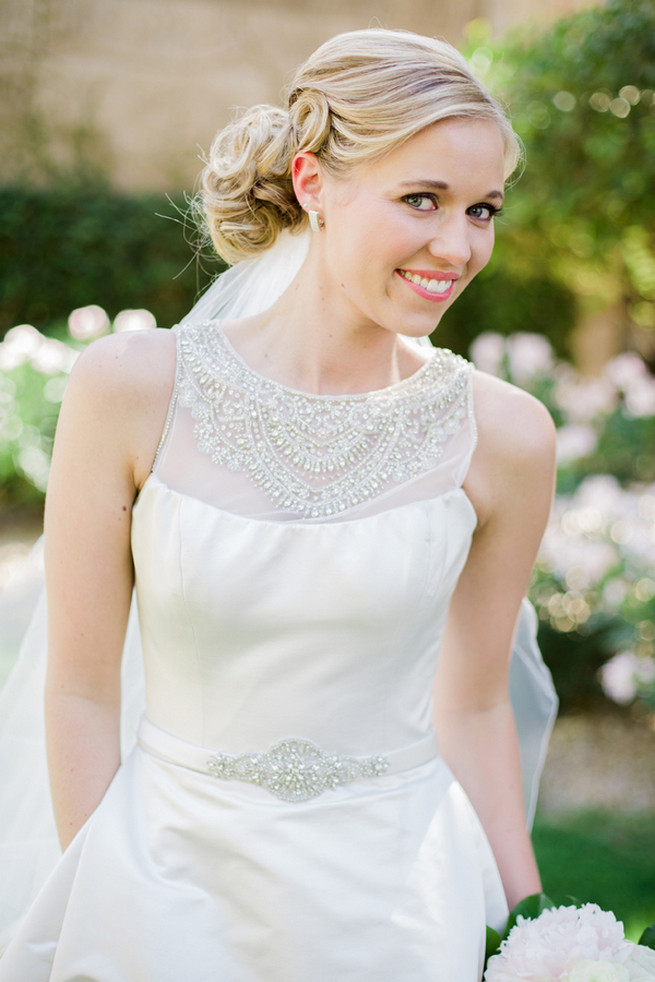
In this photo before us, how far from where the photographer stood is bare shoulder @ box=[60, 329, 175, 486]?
64.7 inches

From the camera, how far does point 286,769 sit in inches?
65.0

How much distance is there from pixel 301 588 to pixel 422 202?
2.32 ft

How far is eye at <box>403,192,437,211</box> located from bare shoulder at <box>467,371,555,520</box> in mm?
442

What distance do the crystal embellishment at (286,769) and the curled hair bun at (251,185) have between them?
1.08m

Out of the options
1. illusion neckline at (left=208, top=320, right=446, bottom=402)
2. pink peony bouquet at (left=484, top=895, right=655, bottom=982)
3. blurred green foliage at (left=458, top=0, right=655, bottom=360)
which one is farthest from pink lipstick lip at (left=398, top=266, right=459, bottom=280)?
blurred green foliage at (left=458, top=0, right=655, bottom=360)

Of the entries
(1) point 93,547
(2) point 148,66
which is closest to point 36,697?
(1) point 93,547

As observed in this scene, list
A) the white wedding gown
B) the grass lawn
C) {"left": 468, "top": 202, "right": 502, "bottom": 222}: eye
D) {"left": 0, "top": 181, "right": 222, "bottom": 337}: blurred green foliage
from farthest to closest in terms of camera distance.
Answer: {"left": 0, "top": 181, "right": 222, "bottom": 337}: blurred green foliage
the grass lawn
{"left": 468, "top": 202, "right": 502, "bottom": 222}: eye
the white wedding gown

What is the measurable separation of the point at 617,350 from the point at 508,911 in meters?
8.47

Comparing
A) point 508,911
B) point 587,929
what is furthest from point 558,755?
point 587,929

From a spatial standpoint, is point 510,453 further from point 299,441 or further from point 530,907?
point 530,907

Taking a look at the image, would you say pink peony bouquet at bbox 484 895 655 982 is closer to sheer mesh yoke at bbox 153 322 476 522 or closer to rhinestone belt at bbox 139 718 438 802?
rhinestone belt at bbox 139 718 438 802

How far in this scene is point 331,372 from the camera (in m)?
1.88

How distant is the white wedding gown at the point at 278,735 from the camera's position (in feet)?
5.13

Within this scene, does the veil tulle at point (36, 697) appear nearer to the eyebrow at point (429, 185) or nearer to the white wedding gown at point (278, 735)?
the white wedding gown at point (278, 735)
